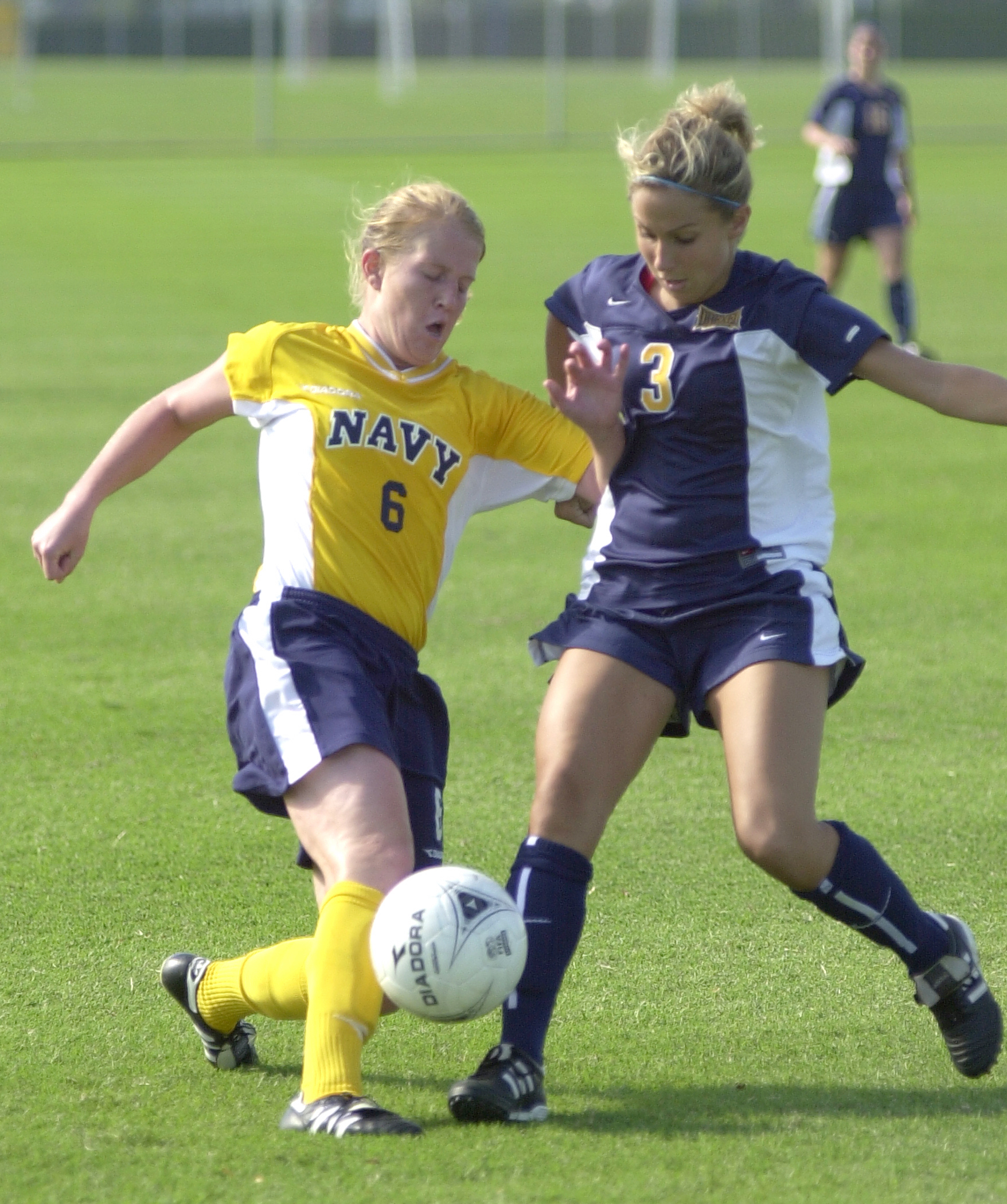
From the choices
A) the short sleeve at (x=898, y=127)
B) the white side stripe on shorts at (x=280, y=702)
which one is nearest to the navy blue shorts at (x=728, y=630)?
the white side stripe on shorts at (x=280, y=702)

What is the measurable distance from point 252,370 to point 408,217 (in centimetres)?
47

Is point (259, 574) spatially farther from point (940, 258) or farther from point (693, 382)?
point (940, 258)

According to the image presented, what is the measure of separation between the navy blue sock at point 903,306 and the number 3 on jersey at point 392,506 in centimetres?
1028

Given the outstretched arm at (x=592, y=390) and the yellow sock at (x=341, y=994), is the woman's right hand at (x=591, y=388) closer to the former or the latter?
the outstretched arm at (x=592, y=390)

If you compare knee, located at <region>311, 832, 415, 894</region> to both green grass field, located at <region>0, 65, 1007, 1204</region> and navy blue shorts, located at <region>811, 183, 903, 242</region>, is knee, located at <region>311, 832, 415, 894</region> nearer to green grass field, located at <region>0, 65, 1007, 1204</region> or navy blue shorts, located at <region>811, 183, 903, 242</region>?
green grass field, located at <region>0, 65, 1007, 1204</region>

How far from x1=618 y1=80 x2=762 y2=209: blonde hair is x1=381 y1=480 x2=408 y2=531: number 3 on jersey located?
2.59ft

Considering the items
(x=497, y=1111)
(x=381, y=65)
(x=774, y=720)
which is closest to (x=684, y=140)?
(x=774, y=720)

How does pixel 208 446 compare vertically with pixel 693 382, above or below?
below

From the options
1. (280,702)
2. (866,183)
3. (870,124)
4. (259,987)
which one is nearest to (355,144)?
(870,124)

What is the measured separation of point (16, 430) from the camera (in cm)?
1074

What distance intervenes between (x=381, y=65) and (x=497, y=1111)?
6626cm

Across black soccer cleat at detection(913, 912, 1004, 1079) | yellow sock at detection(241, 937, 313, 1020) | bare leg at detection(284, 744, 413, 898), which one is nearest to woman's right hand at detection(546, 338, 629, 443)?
bare leg at detection(284, 744, 413, 898)

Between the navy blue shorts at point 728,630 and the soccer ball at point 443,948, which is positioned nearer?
the soccer ball at point 443,948

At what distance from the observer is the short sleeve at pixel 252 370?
3777 millimetres
